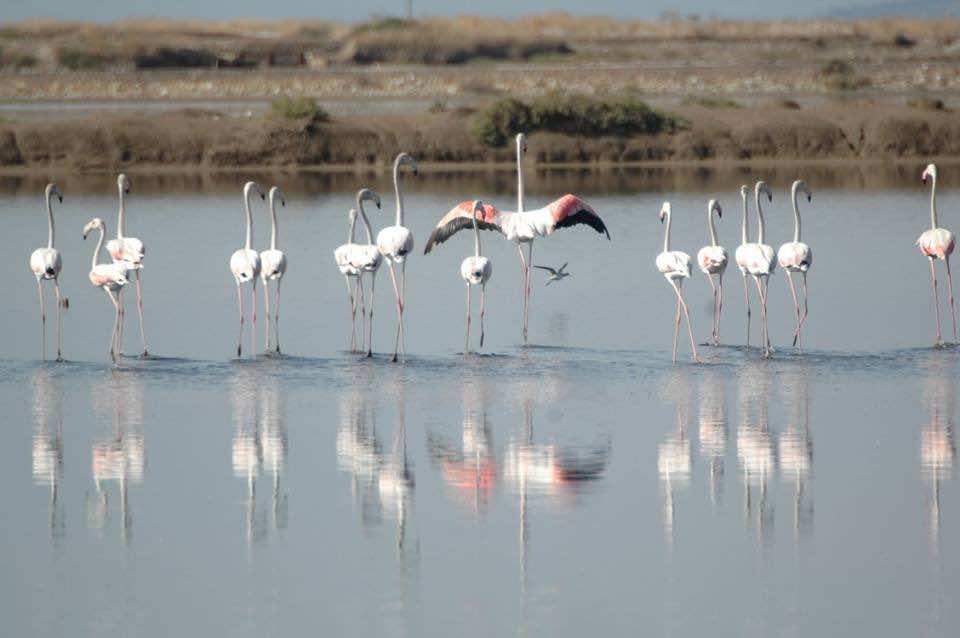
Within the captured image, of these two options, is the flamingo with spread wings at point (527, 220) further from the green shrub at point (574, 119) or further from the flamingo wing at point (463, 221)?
the green shrub at point (574, 119)

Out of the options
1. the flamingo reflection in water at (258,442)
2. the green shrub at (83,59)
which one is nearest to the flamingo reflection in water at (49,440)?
the flamingo reflection in water at (258,442)

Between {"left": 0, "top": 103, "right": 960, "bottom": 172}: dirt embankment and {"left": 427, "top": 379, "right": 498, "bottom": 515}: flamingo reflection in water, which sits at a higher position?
{"left": 0, "top": 103, "right": 960, "bottom": 172}: dirt embankment

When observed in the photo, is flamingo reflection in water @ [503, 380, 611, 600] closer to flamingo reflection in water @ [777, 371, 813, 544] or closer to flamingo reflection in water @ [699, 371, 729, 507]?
flamingo reflection in water @ [699, 371, 729, 507]

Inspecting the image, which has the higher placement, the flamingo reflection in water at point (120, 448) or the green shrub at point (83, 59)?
the green shrub at point (83, 59)

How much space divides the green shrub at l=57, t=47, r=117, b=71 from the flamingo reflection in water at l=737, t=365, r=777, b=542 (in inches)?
2250

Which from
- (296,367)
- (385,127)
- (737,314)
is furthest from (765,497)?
(385,127)

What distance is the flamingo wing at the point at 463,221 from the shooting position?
1750 centimetres

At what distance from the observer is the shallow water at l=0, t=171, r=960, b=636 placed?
915cm

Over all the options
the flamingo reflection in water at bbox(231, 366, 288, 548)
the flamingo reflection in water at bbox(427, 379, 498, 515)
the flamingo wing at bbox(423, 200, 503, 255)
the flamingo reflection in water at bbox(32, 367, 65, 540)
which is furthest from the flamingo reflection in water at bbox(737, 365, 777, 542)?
the flamingo reflection in water at bbox(32, 367, 65, 540)

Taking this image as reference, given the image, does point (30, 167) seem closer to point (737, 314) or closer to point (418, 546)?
point (737, 314)

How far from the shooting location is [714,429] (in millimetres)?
12844

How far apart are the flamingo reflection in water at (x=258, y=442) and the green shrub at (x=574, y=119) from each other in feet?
71.7

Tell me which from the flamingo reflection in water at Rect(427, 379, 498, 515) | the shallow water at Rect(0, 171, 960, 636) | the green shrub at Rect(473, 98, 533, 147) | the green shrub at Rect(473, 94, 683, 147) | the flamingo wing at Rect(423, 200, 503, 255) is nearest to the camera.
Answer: the shallow water at Rect(0, 171, 960, 636)

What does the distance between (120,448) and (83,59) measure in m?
60.1
